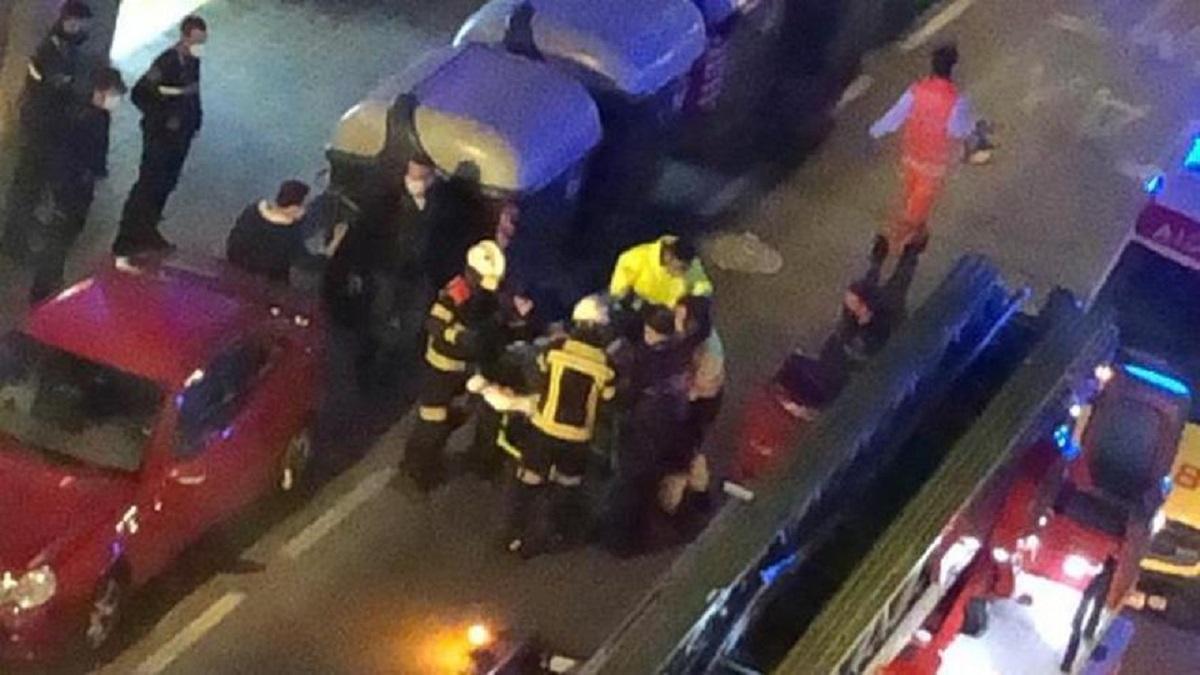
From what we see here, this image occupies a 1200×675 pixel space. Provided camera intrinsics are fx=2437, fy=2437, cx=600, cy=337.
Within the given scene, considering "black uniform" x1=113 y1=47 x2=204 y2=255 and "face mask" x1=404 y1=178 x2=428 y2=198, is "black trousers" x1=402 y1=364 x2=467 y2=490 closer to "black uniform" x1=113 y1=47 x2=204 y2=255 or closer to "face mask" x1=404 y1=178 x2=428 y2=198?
"face mask" x1=404 y1=178 x2=428 y2=198

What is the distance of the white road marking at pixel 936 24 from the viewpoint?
21.5m

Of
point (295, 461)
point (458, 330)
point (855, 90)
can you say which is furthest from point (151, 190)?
point (855, 90)

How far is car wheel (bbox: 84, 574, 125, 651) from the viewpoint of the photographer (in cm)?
1272

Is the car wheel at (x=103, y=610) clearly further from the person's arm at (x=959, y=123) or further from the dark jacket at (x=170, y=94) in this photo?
the person's arm at (x=959, y=123)

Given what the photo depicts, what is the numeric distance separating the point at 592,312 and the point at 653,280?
0.62 m

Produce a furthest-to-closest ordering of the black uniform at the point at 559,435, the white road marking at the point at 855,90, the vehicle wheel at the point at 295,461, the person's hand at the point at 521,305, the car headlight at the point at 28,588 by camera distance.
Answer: the white road marking at the point at 855,90 → the vehicle wheel at the point at 295,461 → the person's hand at the point at 521,305 → the black uniform at the point at 559,435 → the car headlight at the point at 28,588

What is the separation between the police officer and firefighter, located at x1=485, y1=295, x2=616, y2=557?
3.79 m

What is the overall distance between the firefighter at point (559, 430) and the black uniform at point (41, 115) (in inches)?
149

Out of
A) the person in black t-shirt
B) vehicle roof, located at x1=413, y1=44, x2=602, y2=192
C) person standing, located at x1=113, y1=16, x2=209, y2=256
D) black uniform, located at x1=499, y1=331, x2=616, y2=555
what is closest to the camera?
black uniform, located at x1=499, y1=331, x2=616, y2=555

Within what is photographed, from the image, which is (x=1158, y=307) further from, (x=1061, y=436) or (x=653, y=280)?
(x=653, y=280)

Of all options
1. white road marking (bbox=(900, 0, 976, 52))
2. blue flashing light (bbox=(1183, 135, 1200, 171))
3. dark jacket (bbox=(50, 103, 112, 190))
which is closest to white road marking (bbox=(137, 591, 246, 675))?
dark jacket (bbox=(50, 103, 112, 190))

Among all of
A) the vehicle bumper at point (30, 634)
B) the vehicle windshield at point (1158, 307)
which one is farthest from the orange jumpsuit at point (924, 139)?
the vehicle bumper at point (30, 634)

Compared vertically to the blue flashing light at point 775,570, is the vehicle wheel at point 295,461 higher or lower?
lower

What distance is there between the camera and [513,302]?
45.6 ft
